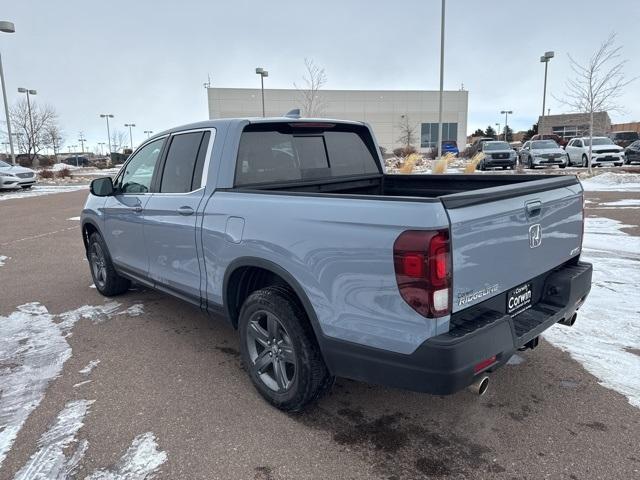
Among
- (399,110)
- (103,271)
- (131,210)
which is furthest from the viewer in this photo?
(399,110)

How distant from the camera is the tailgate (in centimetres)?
242

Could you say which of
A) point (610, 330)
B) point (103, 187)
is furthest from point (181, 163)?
point (610, 330)

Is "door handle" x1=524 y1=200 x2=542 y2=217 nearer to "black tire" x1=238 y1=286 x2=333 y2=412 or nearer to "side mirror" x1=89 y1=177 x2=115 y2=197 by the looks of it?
"black tire" x1=238 y1=286 x2=333 y2=412

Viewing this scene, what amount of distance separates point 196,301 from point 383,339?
76.1 inches

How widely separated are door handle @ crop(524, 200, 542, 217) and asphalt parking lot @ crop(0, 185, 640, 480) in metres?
1.31

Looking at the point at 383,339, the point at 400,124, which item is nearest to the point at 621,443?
the point at 383,339

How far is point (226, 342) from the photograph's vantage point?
446cm

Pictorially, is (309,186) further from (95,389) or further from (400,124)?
(400,124)

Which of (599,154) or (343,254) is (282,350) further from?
(599,154)

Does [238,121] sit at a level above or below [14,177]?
above

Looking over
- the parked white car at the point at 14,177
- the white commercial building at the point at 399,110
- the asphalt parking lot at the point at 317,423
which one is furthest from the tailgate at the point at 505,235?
the white commercial building at the point at 399,110

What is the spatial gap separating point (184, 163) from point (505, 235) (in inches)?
104

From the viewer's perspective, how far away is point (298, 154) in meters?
4.07

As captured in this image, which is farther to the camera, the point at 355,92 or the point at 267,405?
the point at 355,92
